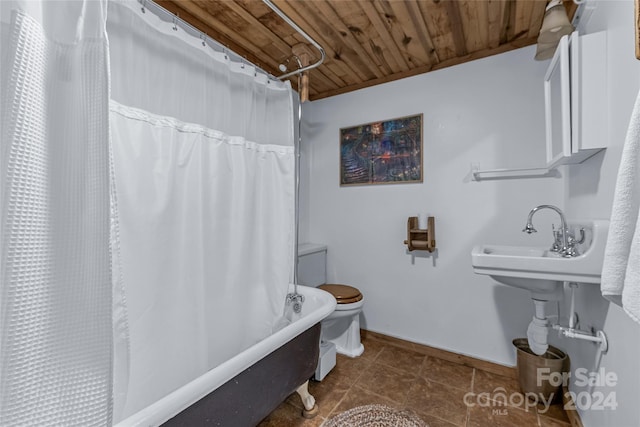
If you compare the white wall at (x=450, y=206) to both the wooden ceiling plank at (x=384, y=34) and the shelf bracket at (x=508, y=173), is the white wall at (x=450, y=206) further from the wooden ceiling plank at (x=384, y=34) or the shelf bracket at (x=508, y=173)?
the wooden ceiling plank at (x=384, y=34)

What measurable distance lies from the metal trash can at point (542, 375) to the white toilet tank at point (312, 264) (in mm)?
1499

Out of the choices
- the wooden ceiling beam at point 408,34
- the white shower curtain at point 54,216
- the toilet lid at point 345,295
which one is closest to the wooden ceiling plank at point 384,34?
the wooden ceiling beam at point 408,34

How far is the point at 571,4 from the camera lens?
1.47 metres

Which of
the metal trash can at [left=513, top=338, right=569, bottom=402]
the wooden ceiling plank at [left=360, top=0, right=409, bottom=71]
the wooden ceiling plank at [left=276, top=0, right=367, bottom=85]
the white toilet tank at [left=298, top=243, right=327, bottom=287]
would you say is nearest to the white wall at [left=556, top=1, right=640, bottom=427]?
the metal trash can at [left=513, top=338, right=569, bottom=402]

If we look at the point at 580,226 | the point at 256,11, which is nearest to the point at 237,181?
the point at 256,11

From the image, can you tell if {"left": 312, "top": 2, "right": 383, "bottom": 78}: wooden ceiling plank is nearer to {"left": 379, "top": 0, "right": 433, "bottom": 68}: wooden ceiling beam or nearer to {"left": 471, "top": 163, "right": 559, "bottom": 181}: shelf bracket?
{"left": 379, "top": 0, "right": 433, "bottom": 68}: wooden ceiling beam

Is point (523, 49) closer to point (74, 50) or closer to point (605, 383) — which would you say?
point (605, 383)

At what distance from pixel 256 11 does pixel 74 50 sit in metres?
1.25

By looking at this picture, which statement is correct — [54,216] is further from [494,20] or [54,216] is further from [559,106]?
[494,20]

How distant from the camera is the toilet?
1.89m

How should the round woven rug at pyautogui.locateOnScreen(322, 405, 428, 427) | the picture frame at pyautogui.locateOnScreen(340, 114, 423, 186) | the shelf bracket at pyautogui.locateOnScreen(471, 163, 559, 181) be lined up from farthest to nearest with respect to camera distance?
the picture frame at pyautogui.locateOnScreen(340, 114, 423, 186) < the shelf bracket at pyautogui.locateOnScreen(471, 163, 559, 181) < the round woven rug at pyautogui.locateOnScreen(322, 405, 428, 427)

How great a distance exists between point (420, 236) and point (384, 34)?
4.70ft

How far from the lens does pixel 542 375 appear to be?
5.05 ft

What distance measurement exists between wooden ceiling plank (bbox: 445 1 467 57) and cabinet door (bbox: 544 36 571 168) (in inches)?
22.1
